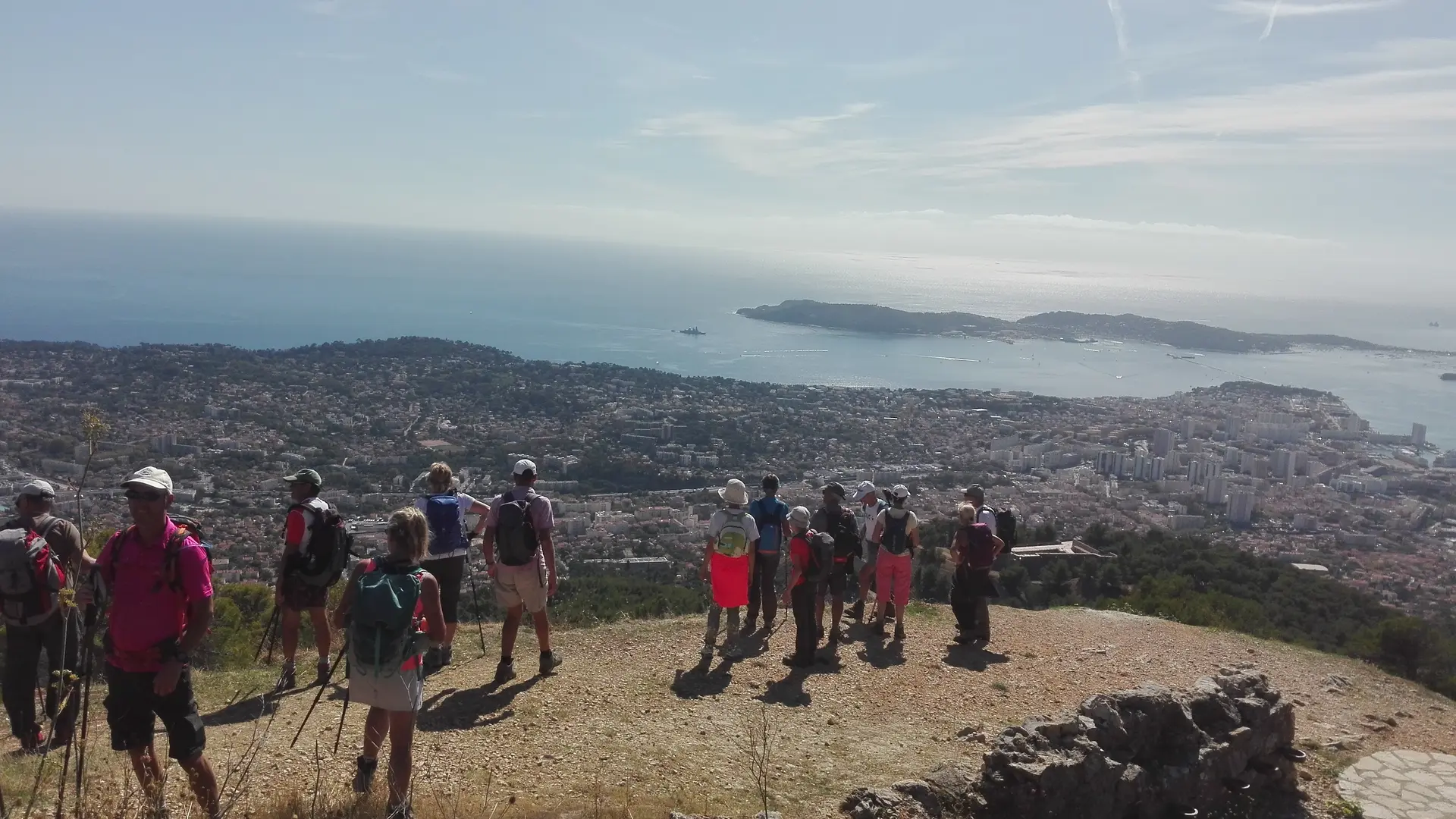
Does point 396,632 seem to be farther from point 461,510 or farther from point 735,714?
point 735,714

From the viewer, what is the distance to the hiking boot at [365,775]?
13.3 feet

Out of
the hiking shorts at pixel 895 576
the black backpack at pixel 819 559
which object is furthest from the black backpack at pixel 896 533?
the black backpack at pixel 819 559

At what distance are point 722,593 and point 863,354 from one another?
75.4m

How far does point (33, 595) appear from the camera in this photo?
4387 mm

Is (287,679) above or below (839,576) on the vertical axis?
below

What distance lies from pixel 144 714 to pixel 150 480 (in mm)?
1046

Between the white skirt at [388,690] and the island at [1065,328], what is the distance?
86206 mm

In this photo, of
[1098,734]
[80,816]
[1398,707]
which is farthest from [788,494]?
[80,816]

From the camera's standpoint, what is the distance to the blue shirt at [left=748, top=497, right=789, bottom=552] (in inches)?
280

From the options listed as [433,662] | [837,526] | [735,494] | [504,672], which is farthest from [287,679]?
[837,526]

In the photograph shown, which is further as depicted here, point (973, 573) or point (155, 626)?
point (973, 573)

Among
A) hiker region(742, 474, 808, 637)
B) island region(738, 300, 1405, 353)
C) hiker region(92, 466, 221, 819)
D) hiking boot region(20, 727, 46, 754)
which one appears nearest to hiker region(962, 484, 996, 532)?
hiker region(742, 474, 808, 637)

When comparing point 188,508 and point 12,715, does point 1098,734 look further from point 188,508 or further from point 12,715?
point 188,508

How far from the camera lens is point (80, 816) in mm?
3160
